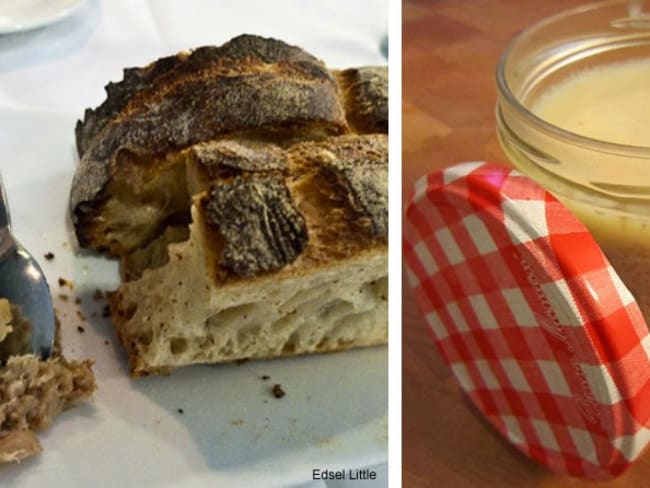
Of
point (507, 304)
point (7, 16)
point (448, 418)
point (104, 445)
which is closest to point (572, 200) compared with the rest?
point (507, 304)

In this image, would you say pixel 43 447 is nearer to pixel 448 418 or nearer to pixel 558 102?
pixel 448 418

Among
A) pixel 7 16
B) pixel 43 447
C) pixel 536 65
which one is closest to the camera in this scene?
pixel 43 447

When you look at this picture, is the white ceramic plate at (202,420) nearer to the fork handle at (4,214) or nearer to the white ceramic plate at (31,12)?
the fork handle at (4,214)

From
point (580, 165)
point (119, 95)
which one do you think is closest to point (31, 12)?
point (119, 95)

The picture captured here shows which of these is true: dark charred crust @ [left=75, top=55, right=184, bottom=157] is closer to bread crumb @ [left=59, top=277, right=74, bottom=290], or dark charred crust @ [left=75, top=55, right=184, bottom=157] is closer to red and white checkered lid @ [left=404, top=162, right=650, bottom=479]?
bread crumb @ [left=59, top=277, right=74, bottom=290]

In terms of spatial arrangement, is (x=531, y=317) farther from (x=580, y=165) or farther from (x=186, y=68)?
(x=186, y=68)

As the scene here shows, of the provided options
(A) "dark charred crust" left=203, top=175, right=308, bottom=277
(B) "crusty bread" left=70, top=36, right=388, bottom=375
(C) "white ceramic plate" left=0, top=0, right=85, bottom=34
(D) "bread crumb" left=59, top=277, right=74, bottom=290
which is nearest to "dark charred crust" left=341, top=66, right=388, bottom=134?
(B) "crusty bread" left=70, top=36, right=388, bottom=375
